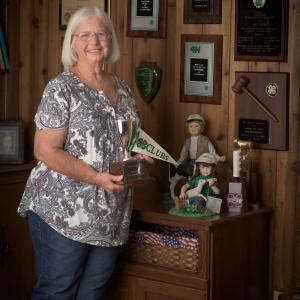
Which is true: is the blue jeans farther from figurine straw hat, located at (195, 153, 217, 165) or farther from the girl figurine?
figurine straw hat, located at (195, 153, 217, 165)

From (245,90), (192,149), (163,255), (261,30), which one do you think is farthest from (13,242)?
(261,30)

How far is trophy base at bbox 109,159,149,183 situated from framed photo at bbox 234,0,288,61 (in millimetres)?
841

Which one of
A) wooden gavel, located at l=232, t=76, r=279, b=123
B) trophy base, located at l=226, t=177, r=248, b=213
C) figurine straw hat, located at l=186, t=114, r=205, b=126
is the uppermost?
wooden gavel, located at l=232, t=76, r=279, b=123

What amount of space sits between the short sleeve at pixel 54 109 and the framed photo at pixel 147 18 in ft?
3.27

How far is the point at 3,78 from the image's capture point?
13.2 ft

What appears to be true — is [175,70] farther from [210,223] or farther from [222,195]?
[210,223]

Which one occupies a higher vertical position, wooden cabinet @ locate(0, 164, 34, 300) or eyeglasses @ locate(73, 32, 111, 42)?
eyeglasses @ locate(73, 32, 111, 42)

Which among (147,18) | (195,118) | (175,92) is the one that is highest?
(147,18)

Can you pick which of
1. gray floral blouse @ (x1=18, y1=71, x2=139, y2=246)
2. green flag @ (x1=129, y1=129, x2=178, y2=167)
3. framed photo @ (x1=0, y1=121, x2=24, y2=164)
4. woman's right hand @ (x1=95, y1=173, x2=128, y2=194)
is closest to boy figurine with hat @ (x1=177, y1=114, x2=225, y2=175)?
green flag @ (x1=129, y1=129, x2=178, y2=167)

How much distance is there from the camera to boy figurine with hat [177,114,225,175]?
11.5ft

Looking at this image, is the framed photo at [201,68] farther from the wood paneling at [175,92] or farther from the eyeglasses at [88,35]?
the eyeglasses at [88,35]

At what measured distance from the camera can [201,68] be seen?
3594 mm

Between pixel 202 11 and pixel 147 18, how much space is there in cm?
29

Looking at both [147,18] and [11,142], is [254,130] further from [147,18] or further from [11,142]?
[11,142]
